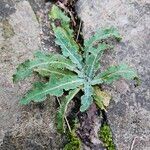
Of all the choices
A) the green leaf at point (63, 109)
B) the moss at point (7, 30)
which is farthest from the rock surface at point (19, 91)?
the green leaf at point (63, 109)

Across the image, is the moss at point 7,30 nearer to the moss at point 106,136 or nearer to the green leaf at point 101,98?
the green leaf at point 101,98

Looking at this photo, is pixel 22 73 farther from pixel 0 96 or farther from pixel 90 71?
pixel 90 71

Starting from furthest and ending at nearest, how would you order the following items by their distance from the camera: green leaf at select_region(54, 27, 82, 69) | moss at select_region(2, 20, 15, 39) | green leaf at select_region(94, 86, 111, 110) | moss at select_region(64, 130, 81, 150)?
moss at select_region(2, 20, 15, 39) < green leaf at select_region(54, 27, 82, 69) < green leaf at select_region(94, 86, 111, 110) < moss at select_region(64, 130, 81, 150)

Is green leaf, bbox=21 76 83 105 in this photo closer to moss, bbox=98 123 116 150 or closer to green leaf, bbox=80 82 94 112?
green leaf, bbox=80 82 94 112

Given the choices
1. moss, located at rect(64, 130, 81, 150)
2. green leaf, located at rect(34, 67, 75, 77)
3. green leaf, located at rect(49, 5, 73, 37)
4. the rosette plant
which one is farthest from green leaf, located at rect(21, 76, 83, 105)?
green leaf, located at rect(49, 5, 73, 37)

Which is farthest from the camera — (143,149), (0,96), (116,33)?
(116,33)

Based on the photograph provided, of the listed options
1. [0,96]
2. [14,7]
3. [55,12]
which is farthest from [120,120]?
[14,7]
